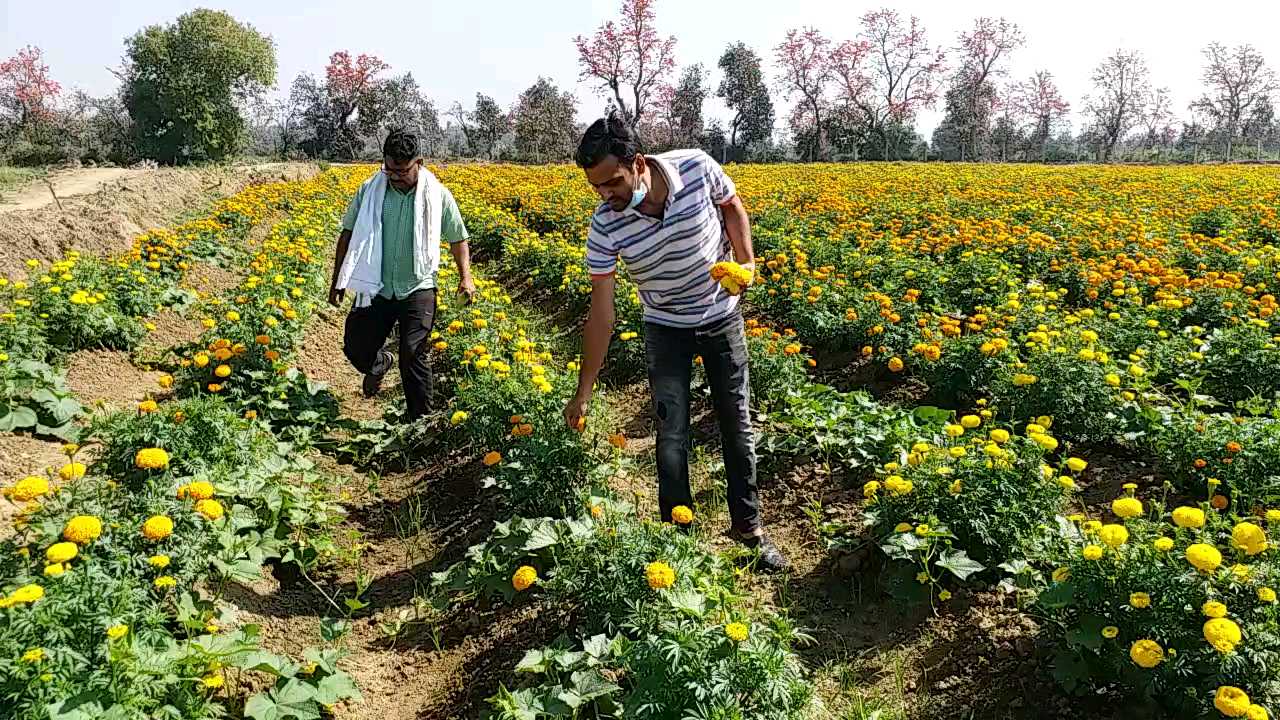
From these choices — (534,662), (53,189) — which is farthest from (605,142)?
(53,189)

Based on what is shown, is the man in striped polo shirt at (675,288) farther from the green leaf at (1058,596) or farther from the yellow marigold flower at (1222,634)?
the yellow marigold flower at (1222,634)

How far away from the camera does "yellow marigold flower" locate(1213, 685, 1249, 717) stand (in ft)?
6.38

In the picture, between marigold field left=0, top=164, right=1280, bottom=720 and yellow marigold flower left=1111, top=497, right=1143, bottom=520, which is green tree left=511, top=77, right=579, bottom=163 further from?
yellow marigold flower left=1111, top=497, right=1143, bottom=520

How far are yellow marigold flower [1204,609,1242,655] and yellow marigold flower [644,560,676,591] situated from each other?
141cm

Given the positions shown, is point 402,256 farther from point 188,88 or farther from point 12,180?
point 188,88

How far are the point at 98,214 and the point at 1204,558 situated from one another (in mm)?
12678

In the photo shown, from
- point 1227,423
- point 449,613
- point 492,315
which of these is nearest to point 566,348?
point 492,315

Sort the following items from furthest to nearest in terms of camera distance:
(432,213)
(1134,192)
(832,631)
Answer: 1. (1134,192)
2. (432,213)
3. (832,631)

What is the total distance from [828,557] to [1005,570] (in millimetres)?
804

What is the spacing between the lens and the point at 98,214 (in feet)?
35.6

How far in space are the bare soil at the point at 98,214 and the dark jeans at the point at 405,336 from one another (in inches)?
201

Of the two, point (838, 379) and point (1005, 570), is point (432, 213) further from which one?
point (1005, 570)

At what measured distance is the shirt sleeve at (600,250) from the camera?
9.80 ft

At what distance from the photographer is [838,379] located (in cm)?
575
